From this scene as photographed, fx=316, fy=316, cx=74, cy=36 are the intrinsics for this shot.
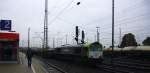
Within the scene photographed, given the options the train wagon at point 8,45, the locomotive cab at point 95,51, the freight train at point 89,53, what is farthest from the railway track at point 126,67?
the train wagon at point 8,45

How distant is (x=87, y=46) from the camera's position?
4019 centimetres

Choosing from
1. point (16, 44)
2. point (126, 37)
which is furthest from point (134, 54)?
point (126, 37)

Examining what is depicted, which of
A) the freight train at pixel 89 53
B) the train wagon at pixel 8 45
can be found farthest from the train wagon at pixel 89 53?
the train wagon at pixel 8 45

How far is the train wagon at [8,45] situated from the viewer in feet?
104

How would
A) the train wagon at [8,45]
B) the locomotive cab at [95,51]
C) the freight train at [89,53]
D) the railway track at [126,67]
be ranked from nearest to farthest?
the railway track at [126,67]
the train wagon at [8,45]
the freight train at [89,53]
the locomotive cab at [95,51]

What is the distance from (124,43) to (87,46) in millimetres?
63092

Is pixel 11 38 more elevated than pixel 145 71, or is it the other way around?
pixel 11 38

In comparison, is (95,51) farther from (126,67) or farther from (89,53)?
(126,67)

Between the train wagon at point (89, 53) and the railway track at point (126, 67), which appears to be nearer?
the railway track at point (126, 67)

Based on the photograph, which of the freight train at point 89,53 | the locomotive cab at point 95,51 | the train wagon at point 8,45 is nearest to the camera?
the train wagon at point 8,45

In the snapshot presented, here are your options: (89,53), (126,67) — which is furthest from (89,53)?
(126,67)

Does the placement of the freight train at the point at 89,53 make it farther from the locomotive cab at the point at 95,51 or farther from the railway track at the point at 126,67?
the railway track at the point at 126,67

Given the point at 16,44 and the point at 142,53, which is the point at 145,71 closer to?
the point at 16,44

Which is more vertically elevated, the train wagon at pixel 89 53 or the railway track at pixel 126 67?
the train wagon at pixel 89 53
